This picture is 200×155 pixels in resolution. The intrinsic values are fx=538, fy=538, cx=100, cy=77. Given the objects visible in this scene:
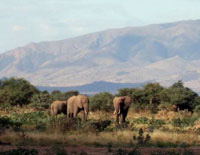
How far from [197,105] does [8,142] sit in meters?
31.6

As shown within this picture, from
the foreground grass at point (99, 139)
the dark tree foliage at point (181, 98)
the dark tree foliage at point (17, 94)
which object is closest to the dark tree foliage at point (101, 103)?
the dark tree foliage at point (181, 98)

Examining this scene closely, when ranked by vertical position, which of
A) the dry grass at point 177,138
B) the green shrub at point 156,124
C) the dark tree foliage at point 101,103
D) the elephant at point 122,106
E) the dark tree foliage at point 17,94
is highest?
the dark tree foliage at point 17,94

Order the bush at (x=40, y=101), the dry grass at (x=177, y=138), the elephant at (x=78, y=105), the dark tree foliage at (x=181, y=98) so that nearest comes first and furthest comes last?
the dry grass at (x=177, y=138), the elephant at (x=78, y=105), the bush at (x=40, y=101), the dark tree foliage at (x=181, y=98)

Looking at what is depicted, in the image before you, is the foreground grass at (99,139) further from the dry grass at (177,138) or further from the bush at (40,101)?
the bush at (40,101)

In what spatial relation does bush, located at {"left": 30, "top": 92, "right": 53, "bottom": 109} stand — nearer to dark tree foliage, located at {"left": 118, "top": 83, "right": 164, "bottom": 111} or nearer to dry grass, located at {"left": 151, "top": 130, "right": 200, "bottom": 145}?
dark tree foliage, located at {"left": 118, "top": 83, "right": 164, "bottom": 111}

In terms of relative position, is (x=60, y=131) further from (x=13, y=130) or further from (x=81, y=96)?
(x=81, y=96)

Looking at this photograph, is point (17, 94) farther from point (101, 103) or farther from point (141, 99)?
point (141, 99)

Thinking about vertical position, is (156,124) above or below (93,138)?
above

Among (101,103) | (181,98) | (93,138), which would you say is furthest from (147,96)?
(93,138)

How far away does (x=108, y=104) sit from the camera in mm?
50438

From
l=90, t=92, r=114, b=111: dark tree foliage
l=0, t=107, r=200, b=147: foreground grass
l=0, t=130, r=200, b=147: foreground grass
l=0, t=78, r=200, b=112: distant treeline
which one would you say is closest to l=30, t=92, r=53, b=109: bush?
l=0, t=78, r=200, b=112: distant treeline

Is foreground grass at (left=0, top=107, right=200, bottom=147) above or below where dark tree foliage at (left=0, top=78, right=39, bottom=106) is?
below

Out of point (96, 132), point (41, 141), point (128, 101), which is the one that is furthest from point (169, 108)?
point (41, 141)

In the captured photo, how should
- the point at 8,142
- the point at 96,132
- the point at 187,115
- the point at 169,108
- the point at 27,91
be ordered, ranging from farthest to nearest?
the point at 27,91, the point at 169,108, the point at 187,115, the point at 96,132, the point at 8,142
